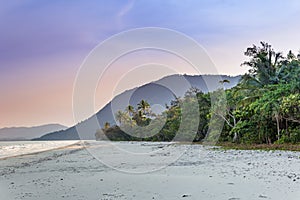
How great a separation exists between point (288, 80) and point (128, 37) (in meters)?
13.4

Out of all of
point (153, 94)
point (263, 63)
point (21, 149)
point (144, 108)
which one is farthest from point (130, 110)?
point (263, 63)

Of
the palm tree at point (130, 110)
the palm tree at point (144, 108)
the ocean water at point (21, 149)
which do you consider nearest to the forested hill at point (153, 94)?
the palm tree at point (144, 108)

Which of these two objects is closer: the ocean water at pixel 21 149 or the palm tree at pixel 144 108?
the ocean water at pixel 21 149

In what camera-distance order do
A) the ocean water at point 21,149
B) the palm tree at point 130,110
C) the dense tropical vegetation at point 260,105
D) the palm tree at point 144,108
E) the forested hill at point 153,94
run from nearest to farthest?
the dense tropical vegetation at point 260,105, the forested hill at point 153,94, the ocean water at point 21,149, the palm tree at point 144,108, the palm tree at point 130,110

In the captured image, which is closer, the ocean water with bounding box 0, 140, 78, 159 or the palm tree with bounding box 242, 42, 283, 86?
the palm tree with bounding box 242, 42, 283, 86

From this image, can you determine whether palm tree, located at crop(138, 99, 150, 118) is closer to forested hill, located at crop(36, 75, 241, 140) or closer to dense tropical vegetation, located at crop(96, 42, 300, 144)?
forested hill, located at crop(36, 75, 241, 140)

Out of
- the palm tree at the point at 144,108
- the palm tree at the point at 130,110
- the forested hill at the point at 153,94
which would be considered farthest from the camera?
the palm tree at the point at 130,110

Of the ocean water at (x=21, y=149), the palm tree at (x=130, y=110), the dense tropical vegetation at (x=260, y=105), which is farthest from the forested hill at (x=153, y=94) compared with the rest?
the ocean water at (x=21, y=149)

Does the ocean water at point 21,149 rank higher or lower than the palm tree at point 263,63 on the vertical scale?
lower

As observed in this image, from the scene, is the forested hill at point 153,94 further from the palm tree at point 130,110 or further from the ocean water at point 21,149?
the ocean water at point 21,149

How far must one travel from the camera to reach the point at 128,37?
13.3 meters

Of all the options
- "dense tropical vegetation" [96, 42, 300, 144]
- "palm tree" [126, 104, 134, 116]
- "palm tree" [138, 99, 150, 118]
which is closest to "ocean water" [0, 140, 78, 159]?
"palm tree" [126, 104, 134, 116]

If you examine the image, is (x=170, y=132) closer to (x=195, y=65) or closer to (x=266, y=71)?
(x=266, y=71)

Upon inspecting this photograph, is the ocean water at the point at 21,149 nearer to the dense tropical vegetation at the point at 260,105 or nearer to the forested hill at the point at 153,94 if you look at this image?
the forested hill at the point at 153,94
